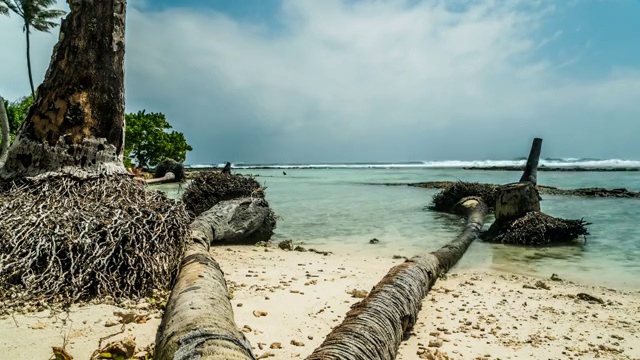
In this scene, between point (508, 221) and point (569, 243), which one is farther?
point (508, 221)

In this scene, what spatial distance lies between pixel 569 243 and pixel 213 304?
849 centimetres

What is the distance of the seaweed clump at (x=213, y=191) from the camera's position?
988cm

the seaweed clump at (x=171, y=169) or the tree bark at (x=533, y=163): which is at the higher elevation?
the tree bark at (x=533, y=163)

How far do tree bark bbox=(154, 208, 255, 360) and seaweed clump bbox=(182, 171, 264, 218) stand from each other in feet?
20.8

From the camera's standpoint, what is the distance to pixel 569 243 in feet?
28.8

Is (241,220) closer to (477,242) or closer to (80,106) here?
(80,106)

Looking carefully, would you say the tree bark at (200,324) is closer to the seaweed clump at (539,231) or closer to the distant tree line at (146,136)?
the seaweed clump at (539,231)

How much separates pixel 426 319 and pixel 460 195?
1193 cm

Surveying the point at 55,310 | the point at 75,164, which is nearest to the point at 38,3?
the point at 75,164

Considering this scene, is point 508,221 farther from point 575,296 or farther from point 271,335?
point 271,335

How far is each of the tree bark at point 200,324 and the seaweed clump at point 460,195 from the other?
12.7m

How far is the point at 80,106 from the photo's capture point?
4.76 m

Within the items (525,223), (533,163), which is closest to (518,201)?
(525,223)

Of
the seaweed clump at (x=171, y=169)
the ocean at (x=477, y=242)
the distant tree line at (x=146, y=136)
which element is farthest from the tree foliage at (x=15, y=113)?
the ocean at (x=477, y=242)
